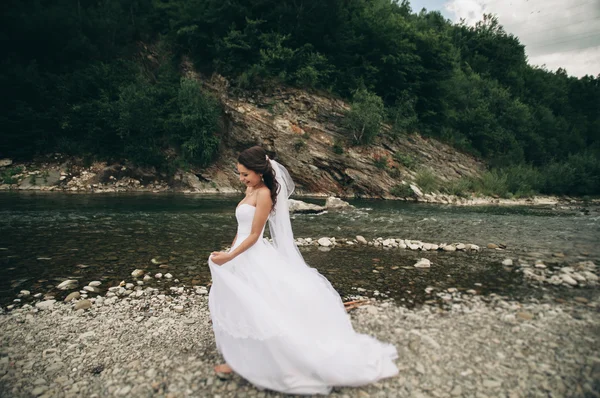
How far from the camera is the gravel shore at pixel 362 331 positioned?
3629mm

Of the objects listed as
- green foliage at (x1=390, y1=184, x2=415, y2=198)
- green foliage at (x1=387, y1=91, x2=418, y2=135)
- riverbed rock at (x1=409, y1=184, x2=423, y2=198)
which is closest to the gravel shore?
riverbed rock at (x1=409, y1=184, x2=423, y2=198)

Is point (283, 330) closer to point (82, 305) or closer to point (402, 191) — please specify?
point (82, 305)

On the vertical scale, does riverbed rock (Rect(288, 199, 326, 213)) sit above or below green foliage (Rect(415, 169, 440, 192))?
below

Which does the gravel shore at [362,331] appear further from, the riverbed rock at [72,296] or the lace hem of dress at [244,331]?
the lace hem of dress at [244,331]

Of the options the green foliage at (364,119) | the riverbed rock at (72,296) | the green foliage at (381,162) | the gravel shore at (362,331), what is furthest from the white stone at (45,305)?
the green foliage at (364,119)

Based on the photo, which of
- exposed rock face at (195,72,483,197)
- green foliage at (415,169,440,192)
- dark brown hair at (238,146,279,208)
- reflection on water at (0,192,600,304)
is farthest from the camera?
exposed rock face at (195,72,483,197)

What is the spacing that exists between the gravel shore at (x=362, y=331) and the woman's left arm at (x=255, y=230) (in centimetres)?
149

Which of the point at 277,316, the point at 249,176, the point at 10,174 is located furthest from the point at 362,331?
the point at 10,174

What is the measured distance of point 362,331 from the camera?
507cm

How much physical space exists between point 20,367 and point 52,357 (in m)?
0.34

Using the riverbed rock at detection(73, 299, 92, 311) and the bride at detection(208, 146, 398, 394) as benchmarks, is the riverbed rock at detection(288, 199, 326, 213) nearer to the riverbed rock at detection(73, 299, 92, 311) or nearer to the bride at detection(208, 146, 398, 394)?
the riverbed rock at detection(73, 299, 92, 311)

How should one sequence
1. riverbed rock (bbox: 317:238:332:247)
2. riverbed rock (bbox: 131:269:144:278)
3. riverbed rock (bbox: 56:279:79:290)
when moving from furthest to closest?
riverbed rock (bbox: 317:238:332:247) < riverbed rock (bbox: 131:269:144:278) < riverbed rock (bbox: 56:279:79:290)

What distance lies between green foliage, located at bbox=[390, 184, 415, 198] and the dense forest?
7009mm

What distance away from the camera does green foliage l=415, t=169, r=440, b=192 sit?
32.5 meters
